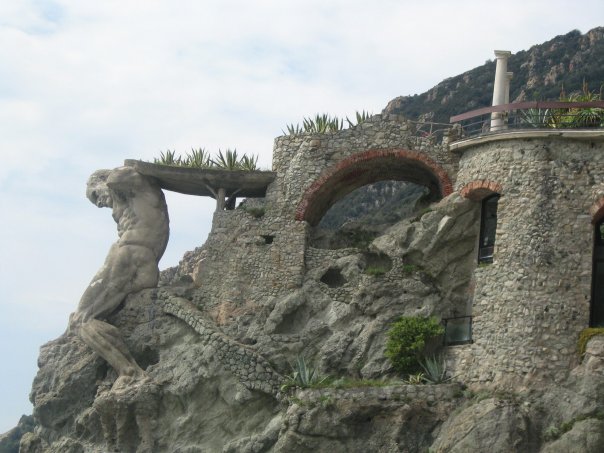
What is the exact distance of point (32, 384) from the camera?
3900 centimetres

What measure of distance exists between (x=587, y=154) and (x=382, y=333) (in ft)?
25.0

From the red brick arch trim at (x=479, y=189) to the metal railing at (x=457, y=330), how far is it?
3577mm

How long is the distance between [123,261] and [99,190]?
3320mm

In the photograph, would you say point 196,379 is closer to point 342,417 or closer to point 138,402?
point 138,402

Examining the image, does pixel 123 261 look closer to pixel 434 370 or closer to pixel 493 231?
pixel 434 370

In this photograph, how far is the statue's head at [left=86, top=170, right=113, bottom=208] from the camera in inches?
1594

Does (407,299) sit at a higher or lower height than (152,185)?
lower

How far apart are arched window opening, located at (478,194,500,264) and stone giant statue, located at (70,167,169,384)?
1039 cm

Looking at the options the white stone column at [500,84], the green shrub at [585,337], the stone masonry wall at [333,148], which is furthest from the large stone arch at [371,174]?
the green shrub at [585,337]

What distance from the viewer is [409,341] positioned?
3422 cm

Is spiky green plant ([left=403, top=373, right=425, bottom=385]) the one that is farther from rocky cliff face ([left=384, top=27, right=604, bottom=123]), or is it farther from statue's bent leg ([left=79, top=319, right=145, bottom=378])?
rocky cliff face ([left=384, top=27, right=604, bottom=123])

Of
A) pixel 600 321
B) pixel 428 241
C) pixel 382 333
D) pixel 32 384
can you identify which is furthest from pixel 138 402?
pixel 600 321

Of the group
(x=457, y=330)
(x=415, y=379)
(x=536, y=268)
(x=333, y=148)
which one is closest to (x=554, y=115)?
(x=536, y=268)

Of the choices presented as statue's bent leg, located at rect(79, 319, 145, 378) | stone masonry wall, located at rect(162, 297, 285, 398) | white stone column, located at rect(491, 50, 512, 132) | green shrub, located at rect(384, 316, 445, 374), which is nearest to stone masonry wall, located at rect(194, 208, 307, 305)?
stone masonry wall, located at rect(162, 297, 285, 398)
